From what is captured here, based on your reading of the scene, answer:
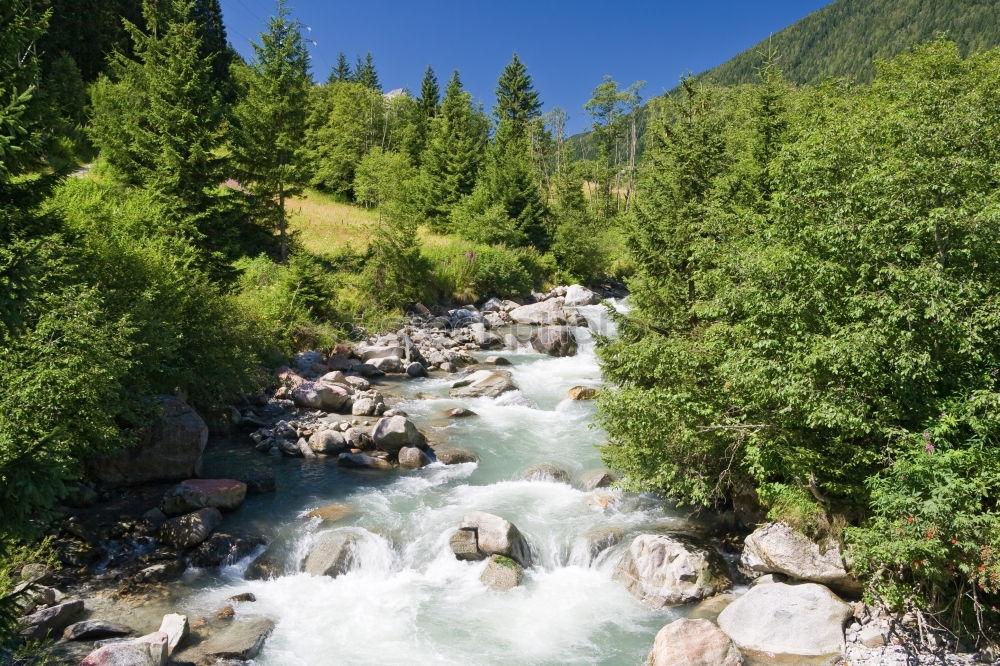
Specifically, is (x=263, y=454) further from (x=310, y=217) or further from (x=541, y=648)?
(x=310, y=217)

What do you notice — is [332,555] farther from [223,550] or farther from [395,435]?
[395,435]

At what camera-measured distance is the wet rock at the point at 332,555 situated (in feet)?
38.3

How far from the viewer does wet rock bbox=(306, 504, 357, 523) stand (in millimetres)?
13381

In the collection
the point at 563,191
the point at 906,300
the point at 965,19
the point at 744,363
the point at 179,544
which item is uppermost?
the point at 965,19

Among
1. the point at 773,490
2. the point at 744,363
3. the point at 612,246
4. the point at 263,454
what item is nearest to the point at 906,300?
the point at 744,363

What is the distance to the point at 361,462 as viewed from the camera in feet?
53.6

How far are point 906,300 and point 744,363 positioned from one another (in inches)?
95.6

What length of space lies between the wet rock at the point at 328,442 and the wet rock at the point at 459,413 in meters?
4.15

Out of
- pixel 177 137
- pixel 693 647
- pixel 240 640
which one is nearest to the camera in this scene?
pixel 693 647

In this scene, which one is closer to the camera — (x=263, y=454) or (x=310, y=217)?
(x=263, y=454)

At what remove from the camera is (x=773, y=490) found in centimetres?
999

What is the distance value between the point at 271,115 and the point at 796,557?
29261 millimetres

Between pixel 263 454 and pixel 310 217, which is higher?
pixel 310 217

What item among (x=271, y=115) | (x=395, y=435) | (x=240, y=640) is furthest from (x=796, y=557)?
(x=271, y=115)
